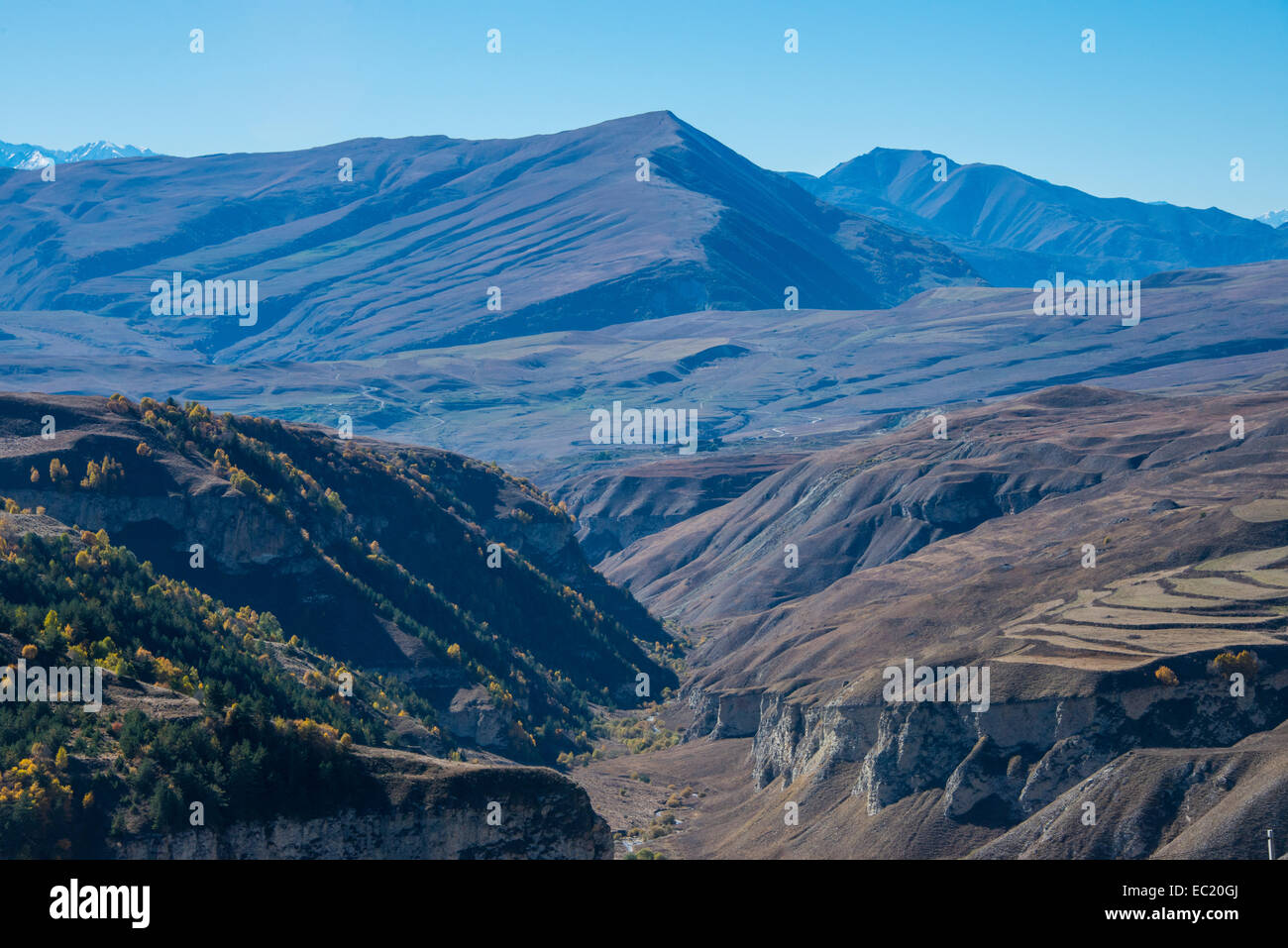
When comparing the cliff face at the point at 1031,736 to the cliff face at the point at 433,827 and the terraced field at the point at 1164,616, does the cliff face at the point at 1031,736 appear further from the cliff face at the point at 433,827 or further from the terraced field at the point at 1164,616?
the cliff face at the point at 433,827

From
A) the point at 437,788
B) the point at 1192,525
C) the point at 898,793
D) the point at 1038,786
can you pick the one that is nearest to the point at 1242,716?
the point at 1038,786

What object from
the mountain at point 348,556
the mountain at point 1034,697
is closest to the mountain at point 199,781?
the mountain at point 1034,697

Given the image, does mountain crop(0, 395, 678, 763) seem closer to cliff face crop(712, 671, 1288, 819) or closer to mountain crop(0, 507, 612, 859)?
cliff face crop(712, 671, 1288, 819)

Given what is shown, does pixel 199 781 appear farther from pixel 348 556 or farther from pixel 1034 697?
pixel 348 556

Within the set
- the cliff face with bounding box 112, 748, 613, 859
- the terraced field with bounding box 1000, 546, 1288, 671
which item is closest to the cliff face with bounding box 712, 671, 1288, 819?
the terraced field with bounding box 1000, 546, 1288, 671

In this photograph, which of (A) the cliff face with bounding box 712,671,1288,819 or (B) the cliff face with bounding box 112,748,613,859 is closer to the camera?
(B) the cliff face with bounding box 112,748,613,859

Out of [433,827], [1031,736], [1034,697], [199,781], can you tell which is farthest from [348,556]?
[199,781]

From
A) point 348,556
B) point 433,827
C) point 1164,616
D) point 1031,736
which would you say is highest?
point 348,556

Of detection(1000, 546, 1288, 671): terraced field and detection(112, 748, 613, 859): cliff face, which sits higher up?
detection(1000, 546, 1288, 671): terraced field

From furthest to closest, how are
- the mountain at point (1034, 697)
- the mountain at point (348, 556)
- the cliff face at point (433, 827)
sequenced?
the mountain at point (348, 556) < the mountain at point (1034, 697) < the cliff face at point (433, 827)
